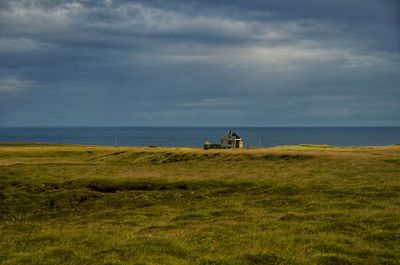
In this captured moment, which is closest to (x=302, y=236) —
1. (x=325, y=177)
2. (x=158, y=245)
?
(x=158, y=245)

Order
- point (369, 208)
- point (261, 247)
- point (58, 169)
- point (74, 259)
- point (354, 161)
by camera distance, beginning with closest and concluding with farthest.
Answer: point (74, 259)
point (261, 247)
point (369, 208)
point (354, 161)
point (58, 169)

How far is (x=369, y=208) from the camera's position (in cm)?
2775

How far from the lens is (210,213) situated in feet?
93.0

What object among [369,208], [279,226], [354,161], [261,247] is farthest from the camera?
[354,161]

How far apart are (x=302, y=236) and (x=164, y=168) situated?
35.9 metres

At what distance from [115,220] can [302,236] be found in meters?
12.9

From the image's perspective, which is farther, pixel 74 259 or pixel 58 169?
pixel 58 169

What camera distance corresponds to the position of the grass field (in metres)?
18.6

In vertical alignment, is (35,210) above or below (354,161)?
below

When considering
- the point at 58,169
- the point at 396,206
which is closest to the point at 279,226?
the point at 396,206

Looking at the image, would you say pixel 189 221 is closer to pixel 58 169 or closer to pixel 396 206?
pixel 396 206

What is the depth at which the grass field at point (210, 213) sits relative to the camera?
1856 cm

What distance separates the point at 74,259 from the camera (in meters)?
18.0

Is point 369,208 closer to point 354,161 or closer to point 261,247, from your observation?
point 261,247
